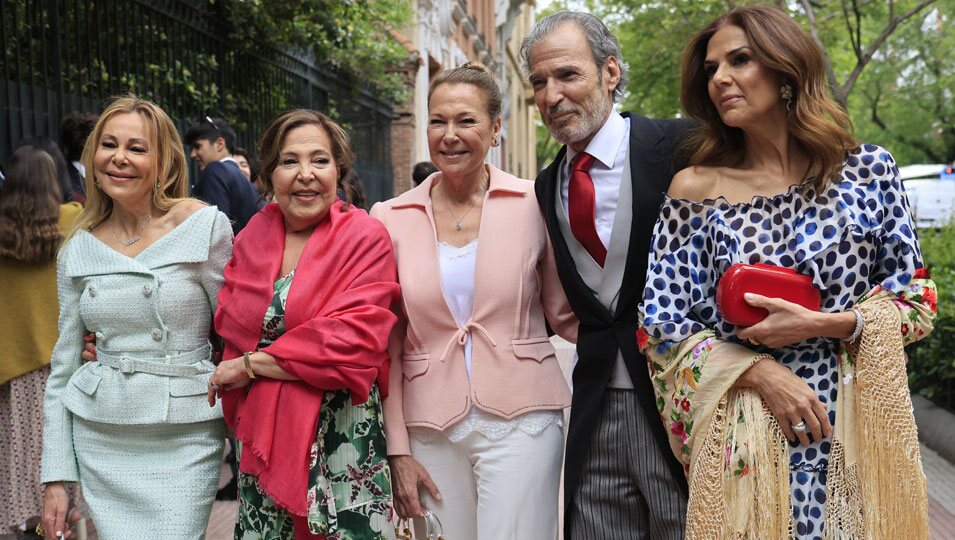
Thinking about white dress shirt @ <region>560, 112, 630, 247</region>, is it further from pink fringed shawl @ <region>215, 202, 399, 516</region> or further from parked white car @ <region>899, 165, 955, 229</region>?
parked white car @ <region>899, 165, 955, 229</region>

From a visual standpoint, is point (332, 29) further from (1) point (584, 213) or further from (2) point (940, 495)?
(1) point (584, 213)

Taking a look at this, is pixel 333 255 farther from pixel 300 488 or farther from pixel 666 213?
pixel 666 213

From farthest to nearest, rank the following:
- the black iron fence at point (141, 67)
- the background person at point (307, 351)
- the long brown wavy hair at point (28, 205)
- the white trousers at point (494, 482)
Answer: the black iron fence at point (141, 67)
the long brown wavy hair at point (28, 205)
the white trousers at point (494, 482)
the background person at point (307, 351)

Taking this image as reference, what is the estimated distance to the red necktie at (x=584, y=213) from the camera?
3355mm

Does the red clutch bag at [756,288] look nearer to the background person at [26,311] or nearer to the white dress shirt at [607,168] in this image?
the white dress shirt at [607,168]

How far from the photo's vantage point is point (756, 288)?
110 inches

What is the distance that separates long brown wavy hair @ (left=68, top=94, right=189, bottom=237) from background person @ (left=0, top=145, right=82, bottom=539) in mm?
1904

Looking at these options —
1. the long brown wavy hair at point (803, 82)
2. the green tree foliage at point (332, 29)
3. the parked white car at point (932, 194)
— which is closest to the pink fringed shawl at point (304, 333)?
the long brown wavy hair at point (803, 82)

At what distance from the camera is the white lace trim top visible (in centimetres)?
340

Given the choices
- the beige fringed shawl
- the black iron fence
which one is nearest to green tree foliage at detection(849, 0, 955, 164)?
the black iron fence

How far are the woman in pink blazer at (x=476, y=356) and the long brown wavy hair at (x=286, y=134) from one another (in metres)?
0.31

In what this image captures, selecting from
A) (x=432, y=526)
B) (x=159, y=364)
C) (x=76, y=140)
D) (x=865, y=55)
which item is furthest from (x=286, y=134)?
(x=865, y=55)

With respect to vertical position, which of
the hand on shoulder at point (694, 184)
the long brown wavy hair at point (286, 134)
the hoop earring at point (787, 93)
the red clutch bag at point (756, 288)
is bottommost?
the red clutch bag at point (756, 288)

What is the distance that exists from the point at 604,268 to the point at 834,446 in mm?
899
